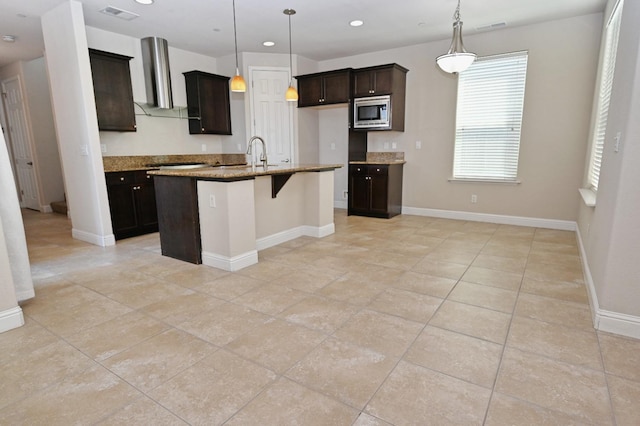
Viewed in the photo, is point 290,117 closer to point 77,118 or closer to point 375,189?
point 375,189

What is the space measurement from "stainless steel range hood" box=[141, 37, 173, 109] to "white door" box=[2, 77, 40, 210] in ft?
9.77

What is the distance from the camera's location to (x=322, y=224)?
15.0 feet

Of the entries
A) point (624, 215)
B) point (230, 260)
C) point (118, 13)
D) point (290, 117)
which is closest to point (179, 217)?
point (230, 260)

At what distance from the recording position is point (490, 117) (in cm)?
514

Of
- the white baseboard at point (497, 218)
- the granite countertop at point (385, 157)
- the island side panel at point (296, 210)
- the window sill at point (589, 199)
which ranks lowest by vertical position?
the white baseboard at point (497, 218)

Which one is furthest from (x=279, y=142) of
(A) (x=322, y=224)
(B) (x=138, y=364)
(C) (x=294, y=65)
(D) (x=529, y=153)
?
(B) (x=138, y=364)

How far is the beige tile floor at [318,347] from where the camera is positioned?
5.10ft

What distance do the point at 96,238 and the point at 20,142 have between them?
13.7 ft

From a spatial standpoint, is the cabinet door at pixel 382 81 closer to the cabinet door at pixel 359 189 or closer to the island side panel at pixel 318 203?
the cabinet door at pixel 359 189

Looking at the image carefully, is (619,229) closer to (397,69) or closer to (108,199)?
Result: (397,69)

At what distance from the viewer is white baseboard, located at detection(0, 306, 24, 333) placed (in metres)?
2.23

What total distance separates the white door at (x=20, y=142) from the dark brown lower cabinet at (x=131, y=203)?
3446mm

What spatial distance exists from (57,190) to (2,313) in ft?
17.9

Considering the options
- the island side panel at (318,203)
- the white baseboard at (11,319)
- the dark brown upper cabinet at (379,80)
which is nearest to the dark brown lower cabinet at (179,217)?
the white baseboard at (11,319)
